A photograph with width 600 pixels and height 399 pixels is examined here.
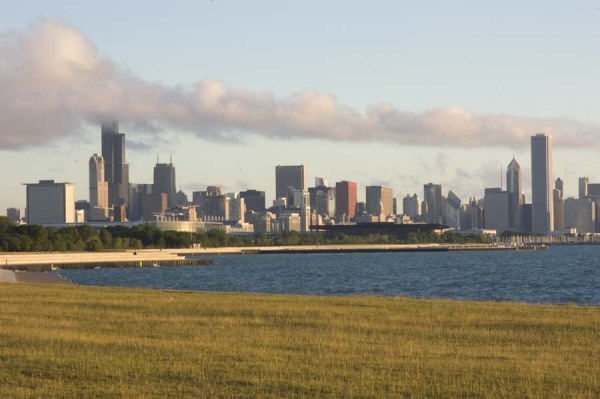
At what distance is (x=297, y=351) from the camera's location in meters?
30.3

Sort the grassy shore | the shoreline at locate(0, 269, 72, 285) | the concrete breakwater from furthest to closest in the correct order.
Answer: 1. the concrete breakwater
2. the shoreline at locate(0, 269, 72, 285)
3. the grassy shore

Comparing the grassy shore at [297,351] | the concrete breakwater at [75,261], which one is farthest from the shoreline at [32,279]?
the concrete breakwater at [75,261]

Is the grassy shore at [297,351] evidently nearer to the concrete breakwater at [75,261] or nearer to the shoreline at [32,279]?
the shoreline at [32,279]

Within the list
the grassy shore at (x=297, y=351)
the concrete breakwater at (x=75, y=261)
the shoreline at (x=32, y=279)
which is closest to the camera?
the grassy shore at (x=297, y=351)

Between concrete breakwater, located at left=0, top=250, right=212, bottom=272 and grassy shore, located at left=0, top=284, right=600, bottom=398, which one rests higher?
grassy shore, located at left=0, top=284, right=600, bottom=398

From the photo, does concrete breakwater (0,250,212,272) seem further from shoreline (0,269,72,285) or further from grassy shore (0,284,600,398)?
grassy shore (0,284,600,398)

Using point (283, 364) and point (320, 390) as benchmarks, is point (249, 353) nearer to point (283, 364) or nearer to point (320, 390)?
point (283, 364)

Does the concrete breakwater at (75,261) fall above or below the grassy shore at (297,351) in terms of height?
below

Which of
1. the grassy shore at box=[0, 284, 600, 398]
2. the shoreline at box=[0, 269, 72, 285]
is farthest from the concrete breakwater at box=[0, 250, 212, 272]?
the grassy shore at box=[0, 284, 600, 398]

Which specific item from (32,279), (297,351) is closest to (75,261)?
(32,279)

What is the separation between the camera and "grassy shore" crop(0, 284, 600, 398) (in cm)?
2425

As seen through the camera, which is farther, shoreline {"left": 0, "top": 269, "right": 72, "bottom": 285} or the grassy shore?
shoreline {"left": 0, "top": 269, "right": 72, "bottom": 285}

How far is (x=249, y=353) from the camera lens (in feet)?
97.2

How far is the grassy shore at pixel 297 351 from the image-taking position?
24250 millimetres
